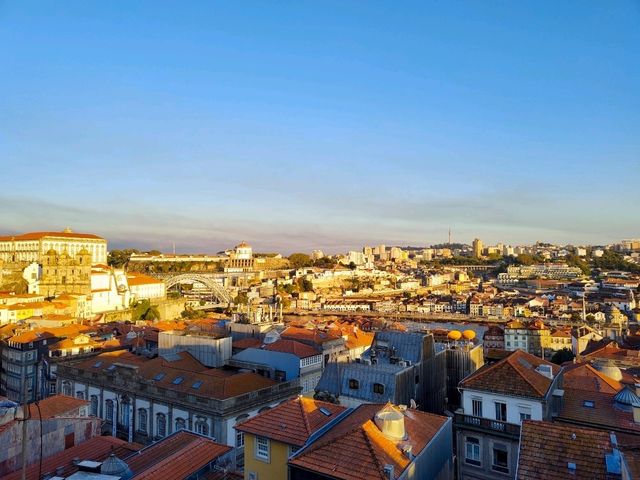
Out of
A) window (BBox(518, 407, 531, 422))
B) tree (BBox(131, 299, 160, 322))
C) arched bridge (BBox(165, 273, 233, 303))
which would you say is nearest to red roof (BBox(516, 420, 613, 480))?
window (BBox(518, 407, 531, 422))

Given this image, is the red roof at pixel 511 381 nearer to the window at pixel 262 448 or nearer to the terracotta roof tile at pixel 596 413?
the terracotta roof tile at pixel 596 413

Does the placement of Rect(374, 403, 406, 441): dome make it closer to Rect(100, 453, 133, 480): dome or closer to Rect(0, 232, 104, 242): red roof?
Rect(100, 453, 133, 480): dome

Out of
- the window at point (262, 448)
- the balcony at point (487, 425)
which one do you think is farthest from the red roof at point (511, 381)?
the window at point (262, 448)

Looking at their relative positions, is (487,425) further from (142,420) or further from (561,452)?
(142,420)

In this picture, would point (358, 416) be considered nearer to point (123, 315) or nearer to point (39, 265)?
point (123, 315)

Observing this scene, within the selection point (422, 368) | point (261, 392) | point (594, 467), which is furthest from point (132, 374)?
point (594, 467)

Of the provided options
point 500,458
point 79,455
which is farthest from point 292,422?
point 500,458
